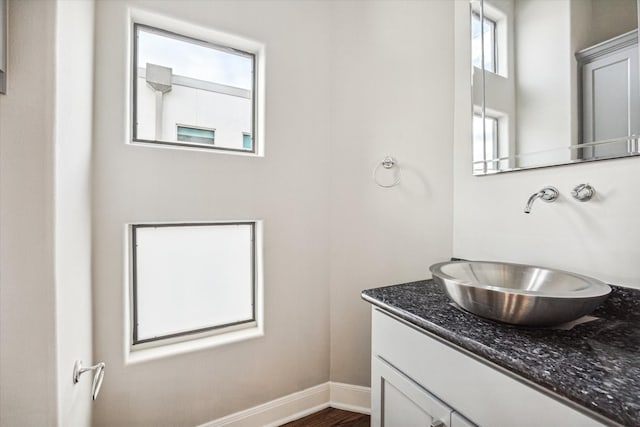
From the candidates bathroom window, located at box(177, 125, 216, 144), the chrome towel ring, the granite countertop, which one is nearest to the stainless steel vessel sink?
the granite countertop

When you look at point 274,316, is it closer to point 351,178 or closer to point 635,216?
Result: point 351,178

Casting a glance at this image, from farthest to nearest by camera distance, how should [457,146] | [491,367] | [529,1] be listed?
[457,146] < [529,1] < [491,367]

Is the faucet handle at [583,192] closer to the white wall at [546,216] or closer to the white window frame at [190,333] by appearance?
the white wall at [546,216]

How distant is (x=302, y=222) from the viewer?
1.66 metres

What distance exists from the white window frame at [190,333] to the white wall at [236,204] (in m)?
0.03

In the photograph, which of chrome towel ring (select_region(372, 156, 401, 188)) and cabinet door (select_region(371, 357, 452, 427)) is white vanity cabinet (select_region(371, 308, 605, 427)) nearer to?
cabinet door (select_region(371, 357, 452, 427))

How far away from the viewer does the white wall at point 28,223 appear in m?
0.70

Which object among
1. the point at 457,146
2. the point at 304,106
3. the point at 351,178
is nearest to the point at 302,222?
the point at 351,178

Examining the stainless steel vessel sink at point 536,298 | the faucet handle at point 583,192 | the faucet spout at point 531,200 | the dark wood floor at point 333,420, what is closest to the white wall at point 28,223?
the stainless steel vessel sink at point 536,298

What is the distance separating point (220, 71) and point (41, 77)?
962 mm

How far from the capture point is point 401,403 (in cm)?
91

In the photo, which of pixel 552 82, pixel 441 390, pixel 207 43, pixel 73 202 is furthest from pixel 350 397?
pixel 207 43

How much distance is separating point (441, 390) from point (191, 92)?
1.71 metres

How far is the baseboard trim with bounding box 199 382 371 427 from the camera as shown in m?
1.49
